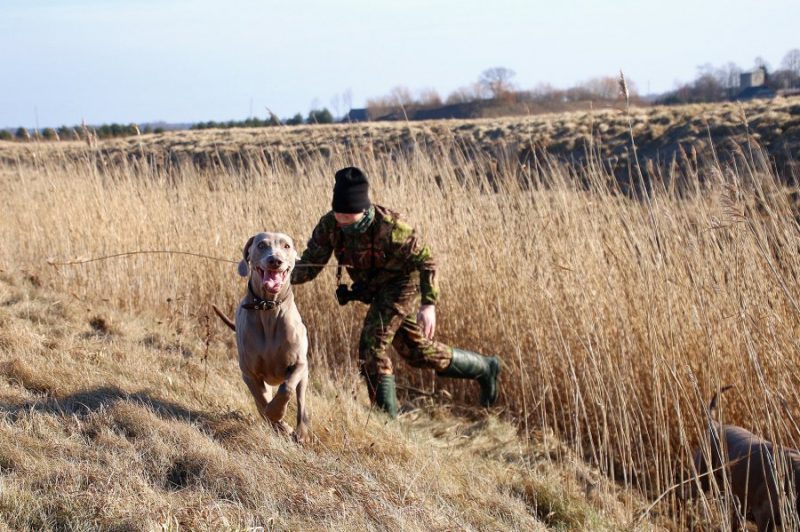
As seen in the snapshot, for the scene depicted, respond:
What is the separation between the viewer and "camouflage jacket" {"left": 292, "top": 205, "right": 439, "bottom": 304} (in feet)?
15.1

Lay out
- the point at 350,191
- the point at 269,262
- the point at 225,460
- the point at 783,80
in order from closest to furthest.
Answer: the point at 225,460, the point at 269,262, the point at 350,191, the point at 783,80

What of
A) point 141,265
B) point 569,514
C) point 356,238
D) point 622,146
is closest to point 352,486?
point 569,514

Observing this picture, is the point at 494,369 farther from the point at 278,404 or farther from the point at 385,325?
the point at 278,404

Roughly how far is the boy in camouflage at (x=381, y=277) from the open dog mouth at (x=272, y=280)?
2.38 feet

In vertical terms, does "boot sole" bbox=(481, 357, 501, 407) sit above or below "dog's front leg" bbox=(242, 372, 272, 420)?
below

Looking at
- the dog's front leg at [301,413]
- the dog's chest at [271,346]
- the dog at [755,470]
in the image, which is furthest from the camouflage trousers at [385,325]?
the dog at [755,470]

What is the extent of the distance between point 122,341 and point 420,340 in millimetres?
1976

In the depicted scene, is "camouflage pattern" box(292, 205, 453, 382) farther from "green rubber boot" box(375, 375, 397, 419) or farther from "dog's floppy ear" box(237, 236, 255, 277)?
"dog's floppy ear" box(237, 236, 255, 277)

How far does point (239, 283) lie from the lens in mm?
6547

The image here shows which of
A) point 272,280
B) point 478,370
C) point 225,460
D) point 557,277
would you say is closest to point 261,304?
point 272,280

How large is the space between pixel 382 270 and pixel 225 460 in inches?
63.8

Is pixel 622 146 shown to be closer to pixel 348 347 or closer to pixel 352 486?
pixel 348 347

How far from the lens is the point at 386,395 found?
4.78 meters

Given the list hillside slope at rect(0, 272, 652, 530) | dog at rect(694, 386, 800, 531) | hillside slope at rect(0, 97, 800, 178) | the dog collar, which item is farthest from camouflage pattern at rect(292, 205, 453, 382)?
hillside slope at rect(0, 97, 800, 178)
